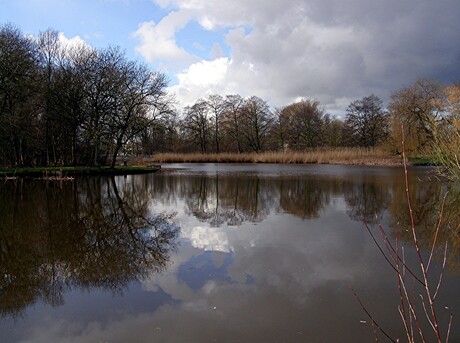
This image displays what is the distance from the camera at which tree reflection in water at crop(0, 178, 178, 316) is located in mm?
4762

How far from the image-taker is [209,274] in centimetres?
520

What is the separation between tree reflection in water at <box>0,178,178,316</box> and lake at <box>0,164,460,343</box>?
25 mm

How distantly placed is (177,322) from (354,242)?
4317mm

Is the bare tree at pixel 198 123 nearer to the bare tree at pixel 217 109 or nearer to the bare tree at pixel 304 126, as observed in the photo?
the bare tree at pixel 217 109

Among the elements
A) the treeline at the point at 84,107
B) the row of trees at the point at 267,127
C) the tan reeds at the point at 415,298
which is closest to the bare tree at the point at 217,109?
the row of trees at the point at 267,127

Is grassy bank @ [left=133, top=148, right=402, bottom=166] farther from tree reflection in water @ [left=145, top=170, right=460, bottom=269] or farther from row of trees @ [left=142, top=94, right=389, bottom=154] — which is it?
tree reflection in water @ [left=145, top=170, right=460, bottom=269]

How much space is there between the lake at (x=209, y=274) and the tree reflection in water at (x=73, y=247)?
25 millimetres

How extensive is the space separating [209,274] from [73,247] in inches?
111

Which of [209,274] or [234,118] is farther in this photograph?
[234,118]

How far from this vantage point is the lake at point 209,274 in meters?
3.66

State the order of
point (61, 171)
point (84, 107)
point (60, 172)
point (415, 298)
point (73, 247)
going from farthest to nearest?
1. point (84, 107)
2. point (61, 171)
3. point (60, 172)
4. point (73, 247)
5. point (415, 298)

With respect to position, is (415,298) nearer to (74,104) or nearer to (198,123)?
(74,104)

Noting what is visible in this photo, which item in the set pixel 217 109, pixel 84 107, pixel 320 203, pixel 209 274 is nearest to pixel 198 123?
pixel 217 109

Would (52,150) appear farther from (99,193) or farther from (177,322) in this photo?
(177,322)
